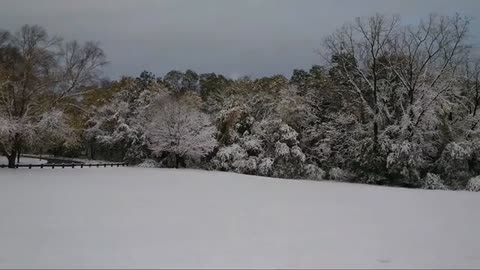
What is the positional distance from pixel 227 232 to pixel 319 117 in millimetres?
27644

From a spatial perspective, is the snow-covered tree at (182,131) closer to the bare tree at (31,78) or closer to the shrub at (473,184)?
the bare tree at (31,78)

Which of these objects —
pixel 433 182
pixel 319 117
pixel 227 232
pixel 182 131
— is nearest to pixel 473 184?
pixel 433 182

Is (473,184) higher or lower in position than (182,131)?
lower

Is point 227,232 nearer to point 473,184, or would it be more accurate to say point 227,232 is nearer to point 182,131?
point 473,184

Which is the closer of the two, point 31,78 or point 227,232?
point 227,232

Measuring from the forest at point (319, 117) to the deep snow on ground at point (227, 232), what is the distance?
12.3 metres

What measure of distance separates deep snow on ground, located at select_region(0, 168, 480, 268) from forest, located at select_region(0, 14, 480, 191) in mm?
12348

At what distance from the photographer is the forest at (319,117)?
28.0 metres

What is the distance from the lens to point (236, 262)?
23.7 ft

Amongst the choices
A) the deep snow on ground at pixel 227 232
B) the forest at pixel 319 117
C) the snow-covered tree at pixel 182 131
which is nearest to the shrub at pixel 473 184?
the forest at pixel 319 117

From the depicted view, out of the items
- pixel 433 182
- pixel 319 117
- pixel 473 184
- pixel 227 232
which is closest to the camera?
pixel 227 232

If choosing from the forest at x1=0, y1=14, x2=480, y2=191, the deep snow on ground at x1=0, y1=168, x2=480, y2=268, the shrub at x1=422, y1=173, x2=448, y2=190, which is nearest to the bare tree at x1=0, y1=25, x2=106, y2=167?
the forest at x1=0, y1=14, x2=480, y2=191

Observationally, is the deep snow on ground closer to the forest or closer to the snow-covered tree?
the forest

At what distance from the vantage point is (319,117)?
36.2 meters
